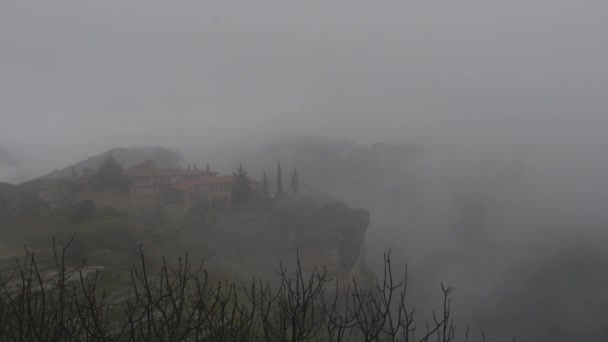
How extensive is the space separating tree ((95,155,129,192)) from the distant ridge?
93.0 ft

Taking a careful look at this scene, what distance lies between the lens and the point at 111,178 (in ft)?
139

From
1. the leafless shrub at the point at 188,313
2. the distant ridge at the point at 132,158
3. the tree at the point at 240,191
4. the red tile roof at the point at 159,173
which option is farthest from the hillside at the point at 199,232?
the distant ridge at the point at 132,158

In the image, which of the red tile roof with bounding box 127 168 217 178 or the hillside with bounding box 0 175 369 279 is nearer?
the hillside with bounding box 0 175 369 279

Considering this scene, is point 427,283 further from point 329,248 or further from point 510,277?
point 329,248

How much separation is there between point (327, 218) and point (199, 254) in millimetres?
17244

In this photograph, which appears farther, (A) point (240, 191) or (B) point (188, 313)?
(A) point (240, 191)

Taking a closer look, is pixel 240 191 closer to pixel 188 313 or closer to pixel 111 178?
pixel 111 178

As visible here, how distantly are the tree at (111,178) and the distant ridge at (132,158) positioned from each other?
2835 cm

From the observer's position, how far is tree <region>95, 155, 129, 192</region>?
4197 centimetres

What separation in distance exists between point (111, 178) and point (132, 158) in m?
55.9

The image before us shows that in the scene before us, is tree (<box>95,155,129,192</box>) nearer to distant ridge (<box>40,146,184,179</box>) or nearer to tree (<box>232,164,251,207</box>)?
tree (<box>232,164,251,207</box>)

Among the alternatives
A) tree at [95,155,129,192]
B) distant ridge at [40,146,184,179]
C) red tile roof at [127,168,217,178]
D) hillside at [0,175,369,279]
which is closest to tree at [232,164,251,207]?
hillside at [0,175,369,279]

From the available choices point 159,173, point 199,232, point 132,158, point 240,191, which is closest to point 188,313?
point 199,232

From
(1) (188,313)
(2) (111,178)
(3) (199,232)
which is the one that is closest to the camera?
(1) (188,313)
